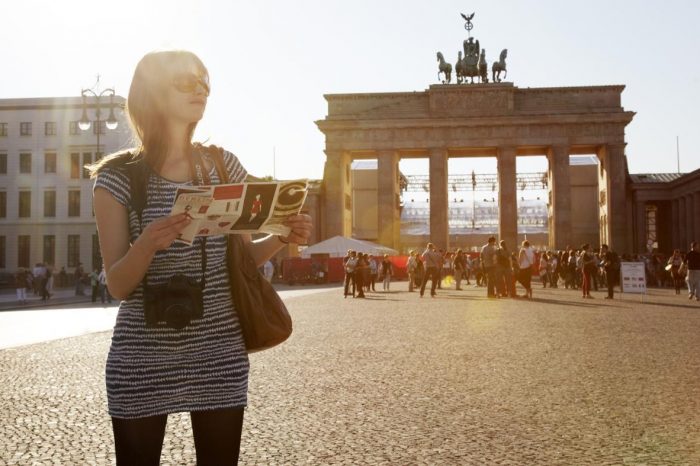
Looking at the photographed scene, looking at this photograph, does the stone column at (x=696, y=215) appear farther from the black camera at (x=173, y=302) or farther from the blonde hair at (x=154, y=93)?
the black camera at (x=173, y=302)

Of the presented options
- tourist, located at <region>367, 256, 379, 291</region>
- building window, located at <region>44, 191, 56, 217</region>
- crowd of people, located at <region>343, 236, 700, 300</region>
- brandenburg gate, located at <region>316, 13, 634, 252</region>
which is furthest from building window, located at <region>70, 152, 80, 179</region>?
crowd of people, located at <region>343, 236, 700, 300</region>

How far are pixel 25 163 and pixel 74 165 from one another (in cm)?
378

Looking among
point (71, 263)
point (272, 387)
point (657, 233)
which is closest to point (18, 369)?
point (272, 387)

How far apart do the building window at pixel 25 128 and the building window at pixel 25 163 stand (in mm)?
1668

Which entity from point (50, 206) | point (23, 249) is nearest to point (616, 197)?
point (50, 206)

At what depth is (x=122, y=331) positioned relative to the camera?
8.52 ft

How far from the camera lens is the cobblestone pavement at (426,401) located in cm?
555

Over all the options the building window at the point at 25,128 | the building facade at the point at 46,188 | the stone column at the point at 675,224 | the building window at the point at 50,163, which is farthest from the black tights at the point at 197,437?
the stone column at the point at 675,224

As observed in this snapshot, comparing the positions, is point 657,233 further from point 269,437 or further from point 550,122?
point 269,437

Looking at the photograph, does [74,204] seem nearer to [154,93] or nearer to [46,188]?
[46,188]

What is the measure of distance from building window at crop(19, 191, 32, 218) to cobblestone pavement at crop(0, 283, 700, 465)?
5331cm

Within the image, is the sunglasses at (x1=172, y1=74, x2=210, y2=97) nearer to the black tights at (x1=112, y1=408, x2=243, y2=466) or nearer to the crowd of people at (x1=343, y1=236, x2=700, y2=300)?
the black tights at (x1=112, y1=408, x2=243, y2=466)

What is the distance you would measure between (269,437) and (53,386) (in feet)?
12.3

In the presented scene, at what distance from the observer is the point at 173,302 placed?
2500 mm
